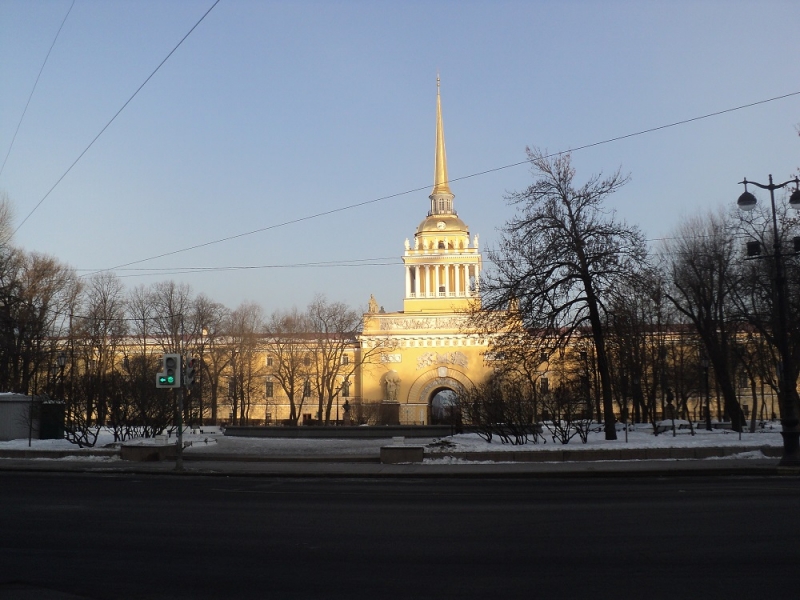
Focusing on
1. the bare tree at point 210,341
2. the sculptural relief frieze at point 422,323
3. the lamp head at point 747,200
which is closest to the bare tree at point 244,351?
the bare tree at point 210,341

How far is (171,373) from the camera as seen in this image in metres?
22.7

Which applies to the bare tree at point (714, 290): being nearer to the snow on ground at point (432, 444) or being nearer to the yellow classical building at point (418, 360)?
the snow on ground at point (432, 444)

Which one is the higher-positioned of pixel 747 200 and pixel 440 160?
pixel 440 160

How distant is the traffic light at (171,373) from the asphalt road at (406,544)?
6.22 meters

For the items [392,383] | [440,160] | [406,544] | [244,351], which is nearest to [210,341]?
[244,351]

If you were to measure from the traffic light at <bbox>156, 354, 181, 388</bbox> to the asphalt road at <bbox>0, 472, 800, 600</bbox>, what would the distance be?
622 cm

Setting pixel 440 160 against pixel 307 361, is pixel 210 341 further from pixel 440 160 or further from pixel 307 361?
pixel 440 160

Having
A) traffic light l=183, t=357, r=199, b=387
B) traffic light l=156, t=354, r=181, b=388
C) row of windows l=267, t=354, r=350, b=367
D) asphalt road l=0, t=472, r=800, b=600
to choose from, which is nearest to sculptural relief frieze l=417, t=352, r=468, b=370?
row of windows l=267, t=354, r=350, b=367

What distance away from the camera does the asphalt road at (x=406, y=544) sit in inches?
300

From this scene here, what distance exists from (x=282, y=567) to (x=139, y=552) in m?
2.13

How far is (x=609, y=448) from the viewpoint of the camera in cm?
2456

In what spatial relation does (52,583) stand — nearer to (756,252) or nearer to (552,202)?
(756,252)

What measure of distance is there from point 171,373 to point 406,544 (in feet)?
47.6

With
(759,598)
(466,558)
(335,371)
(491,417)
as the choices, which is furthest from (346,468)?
(335,371)
